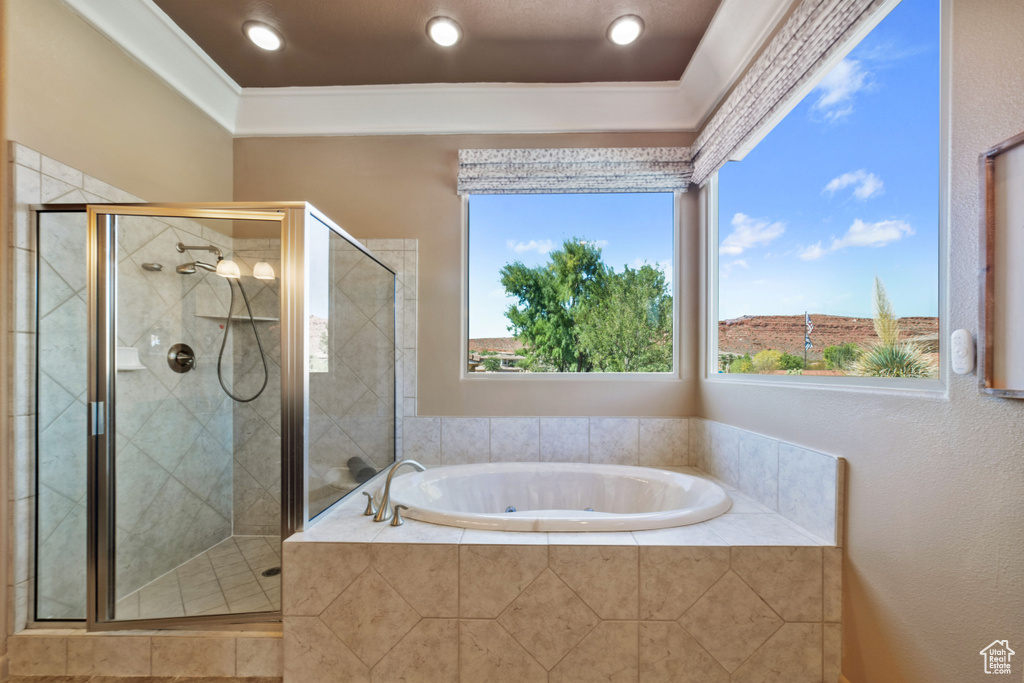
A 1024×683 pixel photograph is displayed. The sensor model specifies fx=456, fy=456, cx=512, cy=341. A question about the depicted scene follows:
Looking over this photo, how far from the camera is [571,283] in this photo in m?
2.60

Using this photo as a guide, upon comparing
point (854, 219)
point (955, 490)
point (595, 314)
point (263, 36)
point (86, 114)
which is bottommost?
point (955, 490)

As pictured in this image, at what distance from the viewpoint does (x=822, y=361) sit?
1604mm

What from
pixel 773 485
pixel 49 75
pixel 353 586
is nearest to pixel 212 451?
pixel 353 586

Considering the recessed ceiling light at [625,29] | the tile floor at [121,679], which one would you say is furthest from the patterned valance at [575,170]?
the tile floor at [121,679]

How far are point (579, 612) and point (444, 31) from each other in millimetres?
2359

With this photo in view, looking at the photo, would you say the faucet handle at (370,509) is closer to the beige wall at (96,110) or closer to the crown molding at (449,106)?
the beige wall at (96,110)

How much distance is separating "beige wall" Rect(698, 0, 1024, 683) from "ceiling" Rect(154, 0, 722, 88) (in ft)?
4.09

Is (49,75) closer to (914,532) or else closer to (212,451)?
(212,451)

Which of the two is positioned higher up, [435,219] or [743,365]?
[435,219]

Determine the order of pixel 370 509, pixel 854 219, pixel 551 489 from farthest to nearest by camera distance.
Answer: pixel 551 489 → pixel 370 509 → pixel 854 219

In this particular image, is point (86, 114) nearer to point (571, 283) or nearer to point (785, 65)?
point (571, 283)

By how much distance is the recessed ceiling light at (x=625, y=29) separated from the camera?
1966 millimetres

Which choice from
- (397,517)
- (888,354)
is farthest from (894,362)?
(397,517)

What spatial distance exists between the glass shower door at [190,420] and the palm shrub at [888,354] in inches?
75.8
